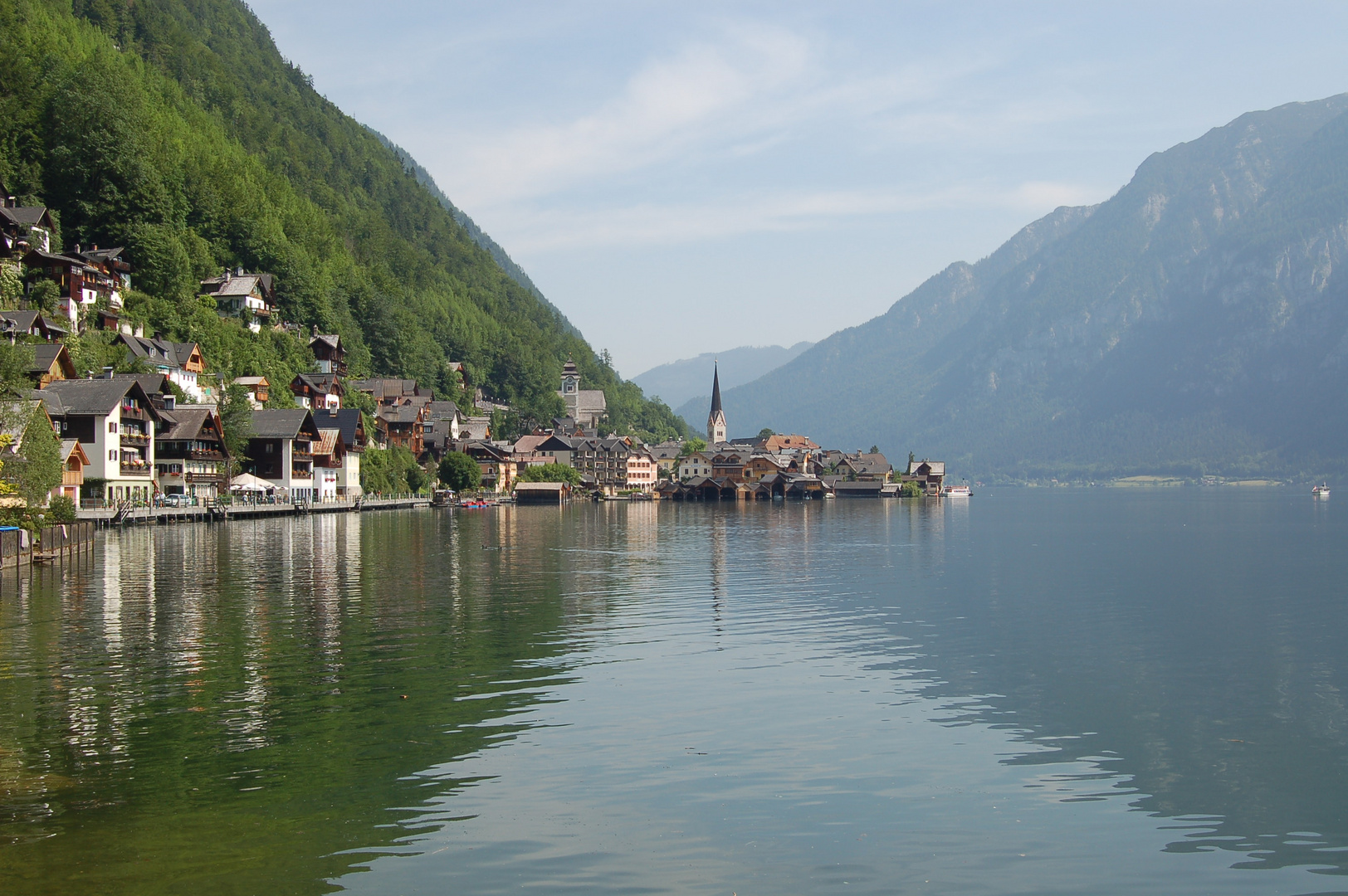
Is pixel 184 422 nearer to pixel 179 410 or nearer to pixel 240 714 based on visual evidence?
pixel 179 410

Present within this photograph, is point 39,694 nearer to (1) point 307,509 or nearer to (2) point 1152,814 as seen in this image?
(2) point 1152,814

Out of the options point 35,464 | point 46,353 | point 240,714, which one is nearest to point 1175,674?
point 240,714

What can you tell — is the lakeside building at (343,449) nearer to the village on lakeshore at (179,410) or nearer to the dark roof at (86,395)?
the village on lakeshore at (179,410)

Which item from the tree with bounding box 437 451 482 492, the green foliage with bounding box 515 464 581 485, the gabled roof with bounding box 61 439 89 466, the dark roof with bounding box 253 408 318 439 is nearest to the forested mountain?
the dark roof with bounding box 253 408 318 439

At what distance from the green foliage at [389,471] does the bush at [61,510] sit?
3162 inches

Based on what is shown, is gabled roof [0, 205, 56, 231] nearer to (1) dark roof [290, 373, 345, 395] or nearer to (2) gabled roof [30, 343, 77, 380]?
(2) gabled roof [30, 343, 77, 380]

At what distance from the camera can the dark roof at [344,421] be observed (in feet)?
420

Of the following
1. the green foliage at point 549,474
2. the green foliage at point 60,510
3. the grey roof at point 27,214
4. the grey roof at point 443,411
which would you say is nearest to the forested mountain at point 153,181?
the grey roof at point 443,411

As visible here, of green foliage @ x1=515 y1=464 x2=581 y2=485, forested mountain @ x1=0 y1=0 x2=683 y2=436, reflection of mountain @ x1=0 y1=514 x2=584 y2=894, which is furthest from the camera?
green foliage @ x1=515 y1=464 x2=581 y2=485

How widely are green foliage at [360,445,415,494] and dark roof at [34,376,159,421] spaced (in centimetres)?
5422

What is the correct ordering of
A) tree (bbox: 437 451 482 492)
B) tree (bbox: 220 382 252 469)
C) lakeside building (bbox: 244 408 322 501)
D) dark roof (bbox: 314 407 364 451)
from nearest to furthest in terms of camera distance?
tree (bbox: 220 382 252 469), lakeside building (bbox: 244 408 322 501), dark roof (bbox: 314 407 364 451), tree (bbox: 437 451 482 492)

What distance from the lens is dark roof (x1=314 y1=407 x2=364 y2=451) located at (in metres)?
128

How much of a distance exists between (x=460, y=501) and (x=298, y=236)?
50910 mm

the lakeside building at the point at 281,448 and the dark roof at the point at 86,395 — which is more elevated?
the dark roof at the point at 86,395
